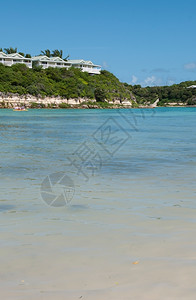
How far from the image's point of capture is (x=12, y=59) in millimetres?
110375

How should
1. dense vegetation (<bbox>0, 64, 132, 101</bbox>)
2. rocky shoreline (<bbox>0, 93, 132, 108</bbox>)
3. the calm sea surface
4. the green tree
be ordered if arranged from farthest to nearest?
the green tree → dense vegetation (<bbox>0, 64, 132, 101</bbox>) → rocky shoreline (<bbox>0, 93, 132, 108</bbox>) → the calm sea surface

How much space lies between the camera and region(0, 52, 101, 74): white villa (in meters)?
109

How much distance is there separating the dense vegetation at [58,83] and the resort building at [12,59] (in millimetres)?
3179

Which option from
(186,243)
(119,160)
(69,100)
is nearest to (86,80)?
(69,100)

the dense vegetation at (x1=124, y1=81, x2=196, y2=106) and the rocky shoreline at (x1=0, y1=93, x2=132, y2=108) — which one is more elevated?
the dense vegetation at (x1=124, y1=81, x2=196, y2=106)

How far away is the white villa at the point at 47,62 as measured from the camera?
109125mm

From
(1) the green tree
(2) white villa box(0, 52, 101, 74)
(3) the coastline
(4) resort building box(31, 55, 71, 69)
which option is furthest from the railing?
(1) the green tree

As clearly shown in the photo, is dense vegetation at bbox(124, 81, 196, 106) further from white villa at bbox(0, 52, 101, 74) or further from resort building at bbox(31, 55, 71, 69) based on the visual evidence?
resort building at bbox(31, 55, 71, 69)

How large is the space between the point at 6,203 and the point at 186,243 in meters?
3.24

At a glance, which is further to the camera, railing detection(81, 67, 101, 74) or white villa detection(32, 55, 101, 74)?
railing detection(81, 67, 101, 74)

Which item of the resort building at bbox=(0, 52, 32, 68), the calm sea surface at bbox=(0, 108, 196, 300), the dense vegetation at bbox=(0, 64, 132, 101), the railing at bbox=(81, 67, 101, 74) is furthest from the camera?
the railing at bbox=(81, 67, 101, 74)

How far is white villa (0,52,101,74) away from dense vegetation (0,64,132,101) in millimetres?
3651

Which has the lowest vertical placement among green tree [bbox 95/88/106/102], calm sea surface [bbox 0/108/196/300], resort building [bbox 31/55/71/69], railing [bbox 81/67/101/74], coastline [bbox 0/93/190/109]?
calm sea surface [bbox 0/108/196/300]

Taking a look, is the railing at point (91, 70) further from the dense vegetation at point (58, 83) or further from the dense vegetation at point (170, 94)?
the dense vegetation at point (170, 94)
